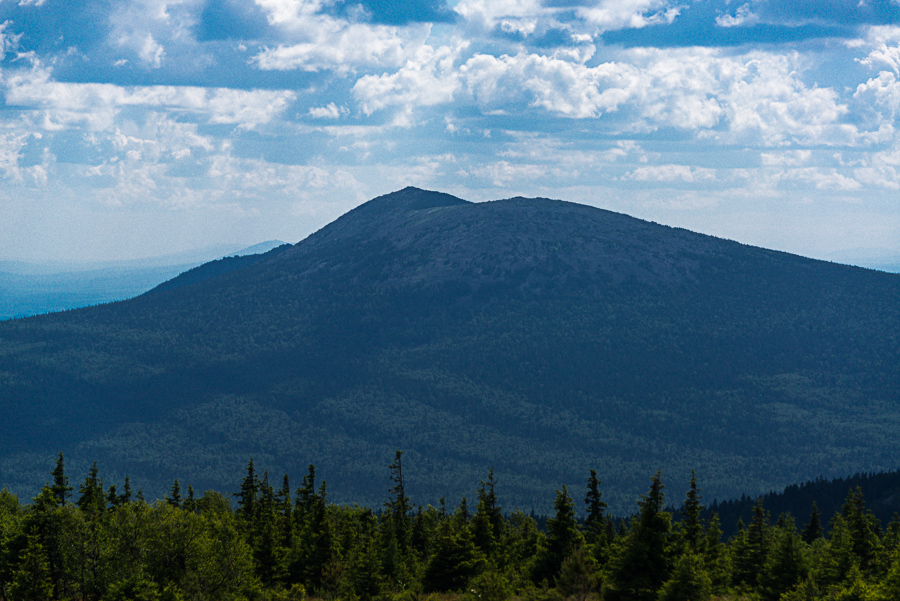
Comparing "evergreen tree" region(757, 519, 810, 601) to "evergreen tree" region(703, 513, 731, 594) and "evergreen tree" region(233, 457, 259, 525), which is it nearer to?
"evergreen tree" region(703, 513, 731, 594)

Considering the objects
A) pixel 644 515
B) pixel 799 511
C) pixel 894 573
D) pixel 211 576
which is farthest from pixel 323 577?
pixel 799 511

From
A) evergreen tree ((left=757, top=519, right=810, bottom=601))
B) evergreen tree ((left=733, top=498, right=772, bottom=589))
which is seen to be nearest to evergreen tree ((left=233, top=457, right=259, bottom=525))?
evergreen tree ((left=733, top=498, right=772, bottom=589))

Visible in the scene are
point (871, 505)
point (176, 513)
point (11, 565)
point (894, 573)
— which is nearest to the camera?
point (894, 573)

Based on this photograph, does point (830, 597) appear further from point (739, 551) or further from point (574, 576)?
point (739, 551)

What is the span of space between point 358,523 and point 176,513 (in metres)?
32.1

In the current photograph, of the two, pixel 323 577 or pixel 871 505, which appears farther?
pixel 871 505

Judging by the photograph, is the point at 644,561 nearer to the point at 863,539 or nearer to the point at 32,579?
the point at 863,539

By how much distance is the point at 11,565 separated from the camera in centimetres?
5403

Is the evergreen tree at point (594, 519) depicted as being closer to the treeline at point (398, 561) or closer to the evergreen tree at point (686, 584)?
the treeline at point (398, 561)

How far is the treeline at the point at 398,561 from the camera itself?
49.2 m

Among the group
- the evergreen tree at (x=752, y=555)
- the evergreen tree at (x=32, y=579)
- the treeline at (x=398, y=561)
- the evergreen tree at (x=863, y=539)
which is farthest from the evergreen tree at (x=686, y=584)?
the evergreen tree at (x=32, y=579)

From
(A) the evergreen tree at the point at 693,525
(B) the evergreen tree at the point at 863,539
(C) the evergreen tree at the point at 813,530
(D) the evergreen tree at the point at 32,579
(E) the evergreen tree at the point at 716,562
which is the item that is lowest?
(C) the evergreen tree at the point at 813,530

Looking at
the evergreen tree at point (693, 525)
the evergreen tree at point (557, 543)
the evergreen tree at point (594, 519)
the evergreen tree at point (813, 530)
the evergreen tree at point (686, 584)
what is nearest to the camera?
the evergreen tree at point (686, 584)

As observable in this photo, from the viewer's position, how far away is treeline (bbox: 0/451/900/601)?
49250 millimetres
